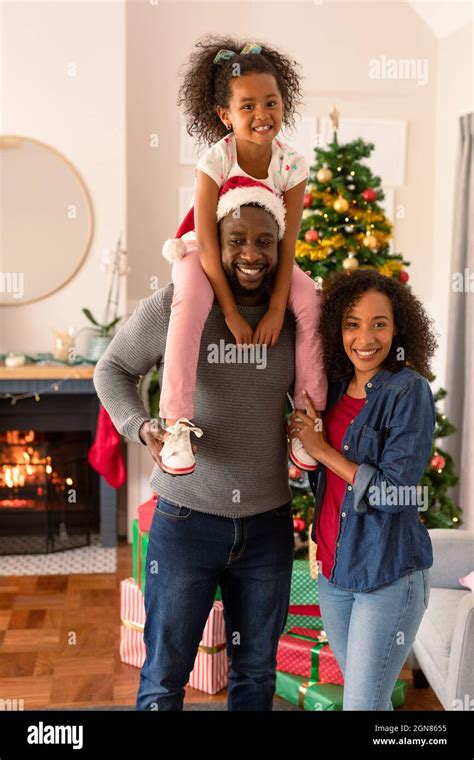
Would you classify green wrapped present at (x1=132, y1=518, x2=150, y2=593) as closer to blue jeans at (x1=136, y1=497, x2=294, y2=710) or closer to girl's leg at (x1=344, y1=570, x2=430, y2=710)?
blue jeans at (x1=136, y1=497, x2=294, y2=710)

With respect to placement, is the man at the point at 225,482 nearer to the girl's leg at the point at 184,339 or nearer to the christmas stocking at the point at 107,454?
the girl's leg at the point at 184,339

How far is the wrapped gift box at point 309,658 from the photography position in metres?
2.76

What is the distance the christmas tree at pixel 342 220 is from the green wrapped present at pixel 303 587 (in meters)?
1.14

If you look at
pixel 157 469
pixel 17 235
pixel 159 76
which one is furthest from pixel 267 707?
pixel 159 76

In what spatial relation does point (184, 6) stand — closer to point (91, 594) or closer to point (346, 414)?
point (91, 594)

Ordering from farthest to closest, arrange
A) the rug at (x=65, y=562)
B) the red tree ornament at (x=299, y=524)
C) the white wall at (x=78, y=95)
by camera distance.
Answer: the white wall at (x=78, y=95), the rug at (x=65, y=562), the red tree ornament at (x=299, y=524)

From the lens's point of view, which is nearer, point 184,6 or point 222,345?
point 222,345

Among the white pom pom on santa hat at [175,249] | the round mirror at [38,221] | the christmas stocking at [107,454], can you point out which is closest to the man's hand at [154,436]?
the white pom pom on santa hat at [175,249]

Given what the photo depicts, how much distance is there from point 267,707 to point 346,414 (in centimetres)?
68

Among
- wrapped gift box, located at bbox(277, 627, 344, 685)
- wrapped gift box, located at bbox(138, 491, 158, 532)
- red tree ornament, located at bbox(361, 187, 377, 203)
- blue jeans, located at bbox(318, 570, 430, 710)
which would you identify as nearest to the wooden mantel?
wrapped gift box, located at bbox(138, 491, 158, 532)

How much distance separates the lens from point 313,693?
2.67m

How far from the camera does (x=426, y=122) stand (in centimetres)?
487

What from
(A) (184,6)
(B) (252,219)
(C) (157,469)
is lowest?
(C) (157,469)

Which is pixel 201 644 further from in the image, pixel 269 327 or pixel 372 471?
pixel 269 327
